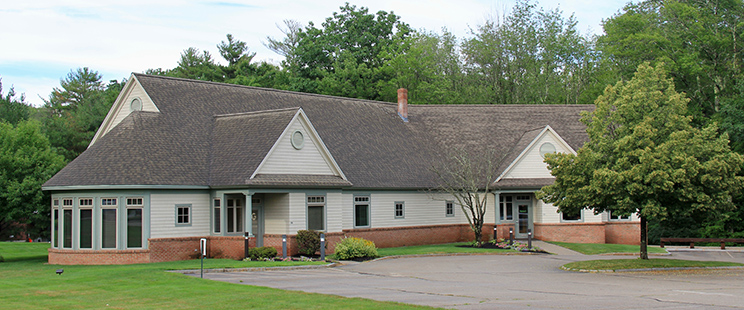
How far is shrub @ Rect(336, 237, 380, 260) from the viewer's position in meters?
27.3

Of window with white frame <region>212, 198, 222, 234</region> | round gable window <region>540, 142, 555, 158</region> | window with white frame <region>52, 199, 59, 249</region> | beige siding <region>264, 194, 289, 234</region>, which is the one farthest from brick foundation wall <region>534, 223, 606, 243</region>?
window with white frame <region>52, 199, 59, 249</region>

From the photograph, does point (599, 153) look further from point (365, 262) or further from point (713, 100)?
point (713, 100)

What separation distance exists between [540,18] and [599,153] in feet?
135

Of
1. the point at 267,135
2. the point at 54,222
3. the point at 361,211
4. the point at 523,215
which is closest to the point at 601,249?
the point at 523,215

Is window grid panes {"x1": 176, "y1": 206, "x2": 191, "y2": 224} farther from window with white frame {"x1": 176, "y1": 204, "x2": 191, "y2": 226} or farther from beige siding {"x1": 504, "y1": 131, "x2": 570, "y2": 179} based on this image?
beige siding {"x1": 504, "y1": 131, "x2": 570, "y2": 179}

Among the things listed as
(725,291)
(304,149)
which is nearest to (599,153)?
(725,291)

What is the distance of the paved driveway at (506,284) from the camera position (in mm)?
15016

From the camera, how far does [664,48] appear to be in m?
48.1

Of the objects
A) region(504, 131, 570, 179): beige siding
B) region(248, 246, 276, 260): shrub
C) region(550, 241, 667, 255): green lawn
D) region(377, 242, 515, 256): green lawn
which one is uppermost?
region(504, 131, 570, 179): beige siding

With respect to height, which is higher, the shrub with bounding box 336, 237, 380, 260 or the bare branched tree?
the bare branched tree

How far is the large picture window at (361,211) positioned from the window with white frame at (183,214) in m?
8.04

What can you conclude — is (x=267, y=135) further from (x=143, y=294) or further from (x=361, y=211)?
(x=143, y=294)

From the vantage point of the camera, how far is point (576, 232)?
35812 mm

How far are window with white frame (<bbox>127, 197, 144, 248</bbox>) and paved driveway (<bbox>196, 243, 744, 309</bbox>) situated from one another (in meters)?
6.35
